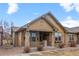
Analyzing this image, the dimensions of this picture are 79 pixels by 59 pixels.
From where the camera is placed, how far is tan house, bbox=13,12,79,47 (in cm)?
686

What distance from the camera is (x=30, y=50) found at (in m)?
6.84

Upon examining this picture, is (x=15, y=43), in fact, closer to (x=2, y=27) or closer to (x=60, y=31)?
(x=2, y=27)

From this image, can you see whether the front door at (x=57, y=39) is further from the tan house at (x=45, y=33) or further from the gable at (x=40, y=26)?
the gable at (x=40, y=26)

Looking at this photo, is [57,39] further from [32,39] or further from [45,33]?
[32,39]

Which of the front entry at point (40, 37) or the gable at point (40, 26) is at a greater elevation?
the gable at point (40, 26)

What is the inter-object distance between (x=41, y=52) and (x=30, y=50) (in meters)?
0.18

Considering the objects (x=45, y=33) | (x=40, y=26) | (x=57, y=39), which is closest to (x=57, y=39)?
(x=57, y=39)

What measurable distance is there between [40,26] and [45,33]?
0.14 m

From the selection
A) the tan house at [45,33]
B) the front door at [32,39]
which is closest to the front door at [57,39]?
the tan house at [45,33]

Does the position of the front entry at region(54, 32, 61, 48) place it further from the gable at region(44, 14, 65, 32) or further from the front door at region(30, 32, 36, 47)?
the front door at region(30, 32, 36, 47)

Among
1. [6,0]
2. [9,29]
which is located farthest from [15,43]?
[6,0]

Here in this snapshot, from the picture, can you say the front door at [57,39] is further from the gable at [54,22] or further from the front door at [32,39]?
the front door at [32,39]

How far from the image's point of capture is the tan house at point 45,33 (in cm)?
686

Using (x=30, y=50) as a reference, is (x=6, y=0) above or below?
above
